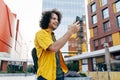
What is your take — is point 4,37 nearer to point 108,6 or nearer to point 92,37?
point 92,37

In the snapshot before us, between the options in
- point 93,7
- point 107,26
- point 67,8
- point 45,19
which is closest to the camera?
point 45,19

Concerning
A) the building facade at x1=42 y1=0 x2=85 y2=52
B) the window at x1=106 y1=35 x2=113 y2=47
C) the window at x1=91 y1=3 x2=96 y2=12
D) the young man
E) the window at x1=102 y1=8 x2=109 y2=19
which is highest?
the building facade at x1=42 y1=0 x2=85 y2=52

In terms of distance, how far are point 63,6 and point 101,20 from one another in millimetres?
49769

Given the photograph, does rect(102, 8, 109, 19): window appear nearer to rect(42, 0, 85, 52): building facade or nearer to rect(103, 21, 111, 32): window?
rect(103, 21, 111, 32): window

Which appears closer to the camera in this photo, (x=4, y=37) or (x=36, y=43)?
(x=36, y=43)

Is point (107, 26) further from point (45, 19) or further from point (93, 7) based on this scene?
point (45, 19)

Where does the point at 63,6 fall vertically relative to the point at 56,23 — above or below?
above

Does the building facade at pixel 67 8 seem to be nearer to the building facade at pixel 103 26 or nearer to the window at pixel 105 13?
the building facade at pixel 103 26

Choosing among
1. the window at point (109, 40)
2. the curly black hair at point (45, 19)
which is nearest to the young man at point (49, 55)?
the curly black hair at point (45, 19)

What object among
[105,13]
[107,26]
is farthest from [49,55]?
[105,13]

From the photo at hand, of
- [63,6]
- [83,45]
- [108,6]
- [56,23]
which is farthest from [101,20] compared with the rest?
[63,6]

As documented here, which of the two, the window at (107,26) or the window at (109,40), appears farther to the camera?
the window at (107,26)

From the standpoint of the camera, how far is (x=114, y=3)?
26359 mm

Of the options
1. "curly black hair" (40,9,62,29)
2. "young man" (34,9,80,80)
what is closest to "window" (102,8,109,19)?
"curly black hair" (40,9,62,29)
